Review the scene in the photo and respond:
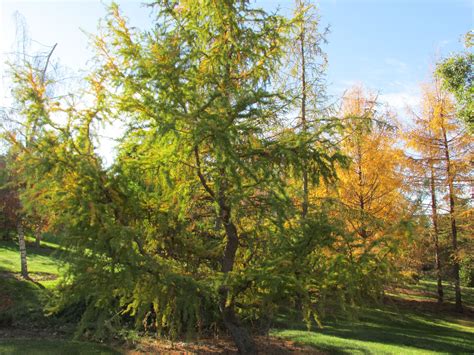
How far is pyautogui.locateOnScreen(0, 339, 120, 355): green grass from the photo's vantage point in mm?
7008

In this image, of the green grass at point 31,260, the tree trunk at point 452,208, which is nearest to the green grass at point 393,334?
the tree trunk at point 452,208

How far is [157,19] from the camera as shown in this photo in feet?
21.6

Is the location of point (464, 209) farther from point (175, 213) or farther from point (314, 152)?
point (175, 213)

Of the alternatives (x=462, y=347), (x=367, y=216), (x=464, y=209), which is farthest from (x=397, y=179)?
(x=367, y=216)

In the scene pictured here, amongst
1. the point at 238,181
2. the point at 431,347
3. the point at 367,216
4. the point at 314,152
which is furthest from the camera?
the point at 431,347

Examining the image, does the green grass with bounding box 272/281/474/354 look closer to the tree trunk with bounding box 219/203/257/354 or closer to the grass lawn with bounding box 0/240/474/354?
the grass lawn with bounding box 0/240/474/354

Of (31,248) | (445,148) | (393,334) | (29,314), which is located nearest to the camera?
(29,314)

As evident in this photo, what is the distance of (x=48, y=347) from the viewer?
24.4ft

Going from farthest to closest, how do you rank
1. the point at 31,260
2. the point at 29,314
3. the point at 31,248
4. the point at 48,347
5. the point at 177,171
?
the point at 31,248, the point at 31,260, the point at 29,314, the point at 48,347, the point at 177,171

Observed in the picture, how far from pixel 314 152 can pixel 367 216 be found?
1.40m

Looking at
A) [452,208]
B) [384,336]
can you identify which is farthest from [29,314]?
[452,208]

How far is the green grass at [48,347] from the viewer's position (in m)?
7.01

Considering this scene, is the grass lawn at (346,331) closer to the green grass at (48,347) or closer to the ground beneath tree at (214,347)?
the green grass at (48,347)

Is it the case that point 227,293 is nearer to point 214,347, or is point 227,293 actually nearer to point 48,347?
point 214,347
